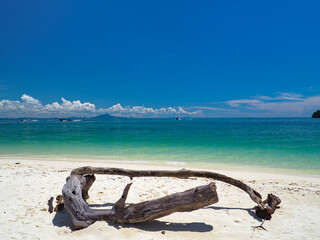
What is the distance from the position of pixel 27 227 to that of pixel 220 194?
5129 mm

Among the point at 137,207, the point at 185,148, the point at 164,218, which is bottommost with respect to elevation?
the point at 185,148

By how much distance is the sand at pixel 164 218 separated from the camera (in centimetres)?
390

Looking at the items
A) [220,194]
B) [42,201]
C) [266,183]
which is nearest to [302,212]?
[220,194]

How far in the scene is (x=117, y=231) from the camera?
3855mm

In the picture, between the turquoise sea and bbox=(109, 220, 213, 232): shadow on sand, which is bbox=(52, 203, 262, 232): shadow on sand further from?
the turquoise sea

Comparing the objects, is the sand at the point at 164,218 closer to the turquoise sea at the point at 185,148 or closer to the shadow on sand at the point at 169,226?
the shadow on sand at the point at 169,226

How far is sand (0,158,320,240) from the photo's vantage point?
390 centimetres

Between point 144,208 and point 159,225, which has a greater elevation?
point 144,208

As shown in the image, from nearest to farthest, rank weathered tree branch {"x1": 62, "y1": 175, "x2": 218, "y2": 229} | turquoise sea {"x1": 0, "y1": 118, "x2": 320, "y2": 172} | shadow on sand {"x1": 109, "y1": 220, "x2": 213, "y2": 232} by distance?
weathered tree branch {"x1": 62, "y1": 175, "x2": 218, "y2": 229} < shadow on sand {"x1": 109, "y1": 220, "x2": 213, "y2": 232} < turquoise sea {"x1": 0, "y1": 118, "x2": 320, "y2": 172}

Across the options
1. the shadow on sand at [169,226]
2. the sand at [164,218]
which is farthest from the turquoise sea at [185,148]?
the shadow on sand at [169,226]

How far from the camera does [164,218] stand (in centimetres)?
461

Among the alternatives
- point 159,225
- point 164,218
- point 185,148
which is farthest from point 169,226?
point 185,148

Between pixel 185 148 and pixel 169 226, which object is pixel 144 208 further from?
pixel 185 148

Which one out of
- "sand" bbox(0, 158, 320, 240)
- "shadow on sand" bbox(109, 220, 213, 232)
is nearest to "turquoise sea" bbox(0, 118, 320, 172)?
"sand" bbox(0, 158, 320, 240)
